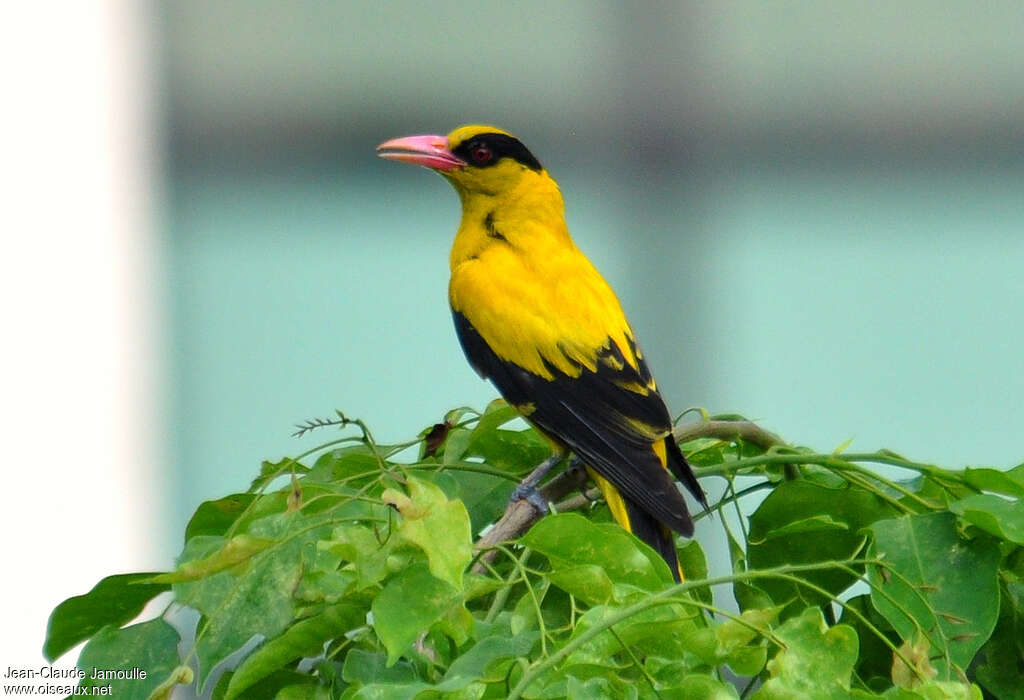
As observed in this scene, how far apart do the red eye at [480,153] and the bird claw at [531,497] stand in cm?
126

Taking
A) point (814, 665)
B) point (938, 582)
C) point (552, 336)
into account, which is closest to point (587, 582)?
point (814, 665)

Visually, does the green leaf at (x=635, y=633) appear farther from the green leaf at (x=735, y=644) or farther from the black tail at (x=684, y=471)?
the black tail at (x=684, y=471)

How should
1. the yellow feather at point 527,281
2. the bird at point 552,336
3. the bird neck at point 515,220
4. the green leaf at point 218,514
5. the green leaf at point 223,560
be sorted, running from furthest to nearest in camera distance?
the bird neck at point 515,220 → the yellow feather at point 527,281 → the bird at point 552,336 → the green leaf at point 218,514 → the green leaf at point 223,560

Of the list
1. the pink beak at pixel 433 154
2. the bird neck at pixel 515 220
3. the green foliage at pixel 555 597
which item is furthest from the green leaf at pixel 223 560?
the pink beak at pixel 433 154

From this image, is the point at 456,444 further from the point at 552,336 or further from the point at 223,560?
the point at 552,336

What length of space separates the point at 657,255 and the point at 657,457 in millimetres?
2117

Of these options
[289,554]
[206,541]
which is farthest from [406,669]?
[206,541]

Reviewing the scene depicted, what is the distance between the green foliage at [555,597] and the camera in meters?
0.97

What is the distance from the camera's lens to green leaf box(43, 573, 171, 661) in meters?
1.33

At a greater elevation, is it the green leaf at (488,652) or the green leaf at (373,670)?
the green leaf at (488,652)

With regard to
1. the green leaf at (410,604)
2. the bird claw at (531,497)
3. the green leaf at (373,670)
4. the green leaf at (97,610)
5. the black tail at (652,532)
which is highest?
the green leaf at (410,604)

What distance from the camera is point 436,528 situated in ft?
3.25

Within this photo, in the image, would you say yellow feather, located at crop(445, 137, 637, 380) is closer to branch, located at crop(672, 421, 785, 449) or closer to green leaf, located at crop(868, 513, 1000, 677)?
branch, located at crop(672, 421, 785, 449)

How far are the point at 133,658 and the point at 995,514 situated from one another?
2.62 feet
